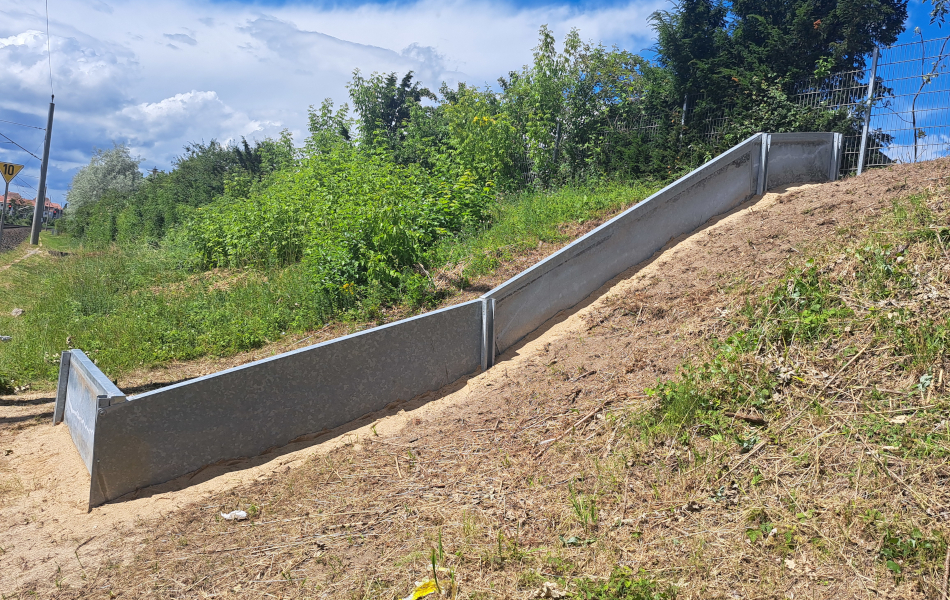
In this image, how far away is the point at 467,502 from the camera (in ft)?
13.5

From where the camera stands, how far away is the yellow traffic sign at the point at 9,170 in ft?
75.3

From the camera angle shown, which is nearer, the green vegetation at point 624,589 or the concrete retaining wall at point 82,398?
the green vegetation at point 624,589

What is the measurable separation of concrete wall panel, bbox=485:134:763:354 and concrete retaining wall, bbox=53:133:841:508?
1 centimetres

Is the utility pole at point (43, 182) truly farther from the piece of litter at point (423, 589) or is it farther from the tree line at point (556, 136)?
the piece of litter at point (423, 589)

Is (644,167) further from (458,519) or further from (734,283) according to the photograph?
(458,519)

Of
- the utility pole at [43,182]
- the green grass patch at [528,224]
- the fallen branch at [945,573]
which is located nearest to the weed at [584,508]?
the fallen branch at [945,573]

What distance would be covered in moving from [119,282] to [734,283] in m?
12.4

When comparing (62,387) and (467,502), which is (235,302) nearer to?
(62,387)

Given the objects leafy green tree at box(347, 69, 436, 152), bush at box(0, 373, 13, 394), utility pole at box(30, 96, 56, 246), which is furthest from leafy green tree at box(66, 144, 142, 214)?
bush at box(0, 373, 13, 394)

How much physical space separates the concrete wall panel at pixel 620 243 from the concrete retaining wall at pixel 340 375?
0.05 ft

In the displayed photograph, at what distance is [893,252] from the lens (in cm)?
518

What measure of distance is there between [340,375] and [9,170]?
81.4 feet

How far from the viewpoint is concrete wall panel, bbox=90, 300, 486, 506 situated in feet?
14.8

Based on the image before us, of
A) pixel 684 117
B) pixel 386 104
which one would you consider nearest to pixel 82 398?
pixel 684 117
